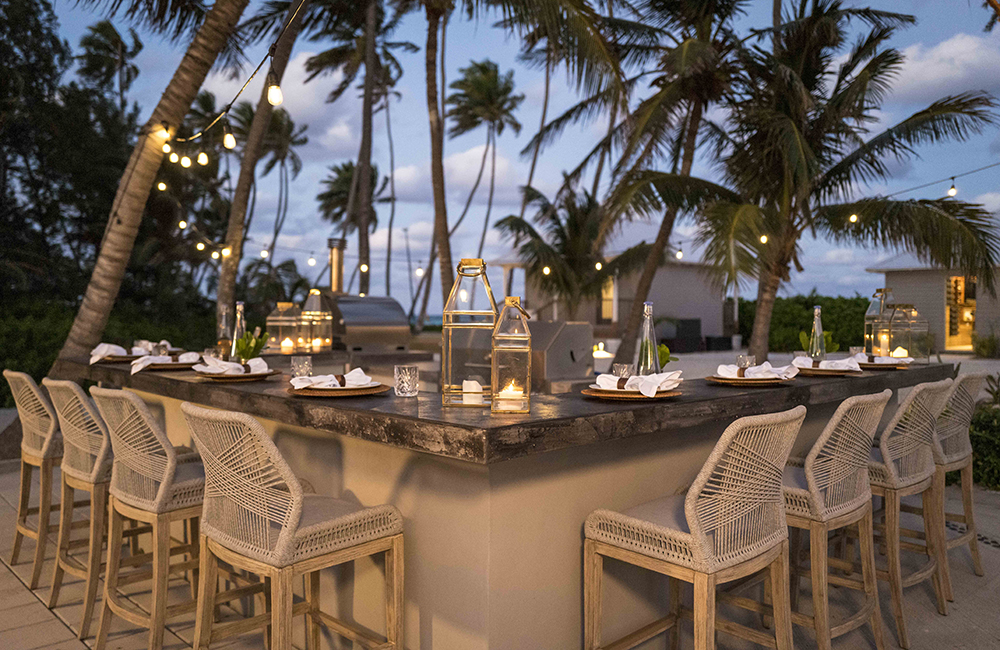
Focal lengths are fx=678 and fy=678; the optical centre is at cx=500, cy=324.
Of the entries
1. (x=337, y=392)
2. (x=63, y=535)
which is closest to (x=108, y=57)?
(x=63, y=535)

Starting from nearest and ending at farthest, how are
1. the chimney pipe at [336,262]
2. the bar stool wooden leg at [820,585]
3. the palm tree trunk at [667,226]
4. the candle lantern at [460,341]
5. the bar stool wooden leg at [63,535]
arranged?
the candle lantern at [460,341] < the bar stool wooden leg at [820,585] < the bar stool wooden leg at [63,535] < the chimney pipe at [336,262] < the palm tree trunk at [667,226]

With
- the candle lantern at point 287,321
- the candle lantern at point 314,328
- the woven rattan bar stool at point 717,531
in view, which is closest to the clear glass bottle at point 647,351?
the woven rattan bar stool at point 717,531

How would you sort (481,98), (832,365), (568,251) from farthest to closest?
(481,98) → (568,251) → (832,365)

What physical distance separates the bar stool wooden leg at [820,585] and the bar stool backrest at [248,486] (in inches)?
63.8

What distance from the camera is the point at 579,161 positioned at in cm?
981

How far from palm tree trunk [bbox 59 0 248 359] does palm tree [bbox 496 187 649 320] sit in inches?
257

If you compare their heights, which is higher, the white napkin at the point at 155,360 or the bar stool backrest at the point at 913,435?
the white napkin at the point at 155,360

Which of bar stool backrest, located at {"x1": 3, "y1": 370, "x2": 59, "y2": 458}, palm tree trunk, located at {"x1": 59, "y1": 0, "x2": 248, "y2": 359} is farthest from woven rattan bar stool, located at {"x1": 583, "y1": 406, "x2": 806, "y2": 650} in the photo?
palm tree trunk, located at {"x1": 59, "y1": 0, "x2": 248, "y2": 359}

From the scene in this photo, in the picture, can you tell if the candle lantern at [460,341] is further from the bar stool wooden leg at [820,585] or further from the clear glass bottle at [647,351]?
the bar stool wooden leg at [820,585]

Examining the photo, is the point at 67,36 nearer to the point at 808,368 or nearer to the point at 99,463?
the point at 99,463

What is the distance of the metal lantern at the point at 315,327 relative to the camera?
4898 millimetres

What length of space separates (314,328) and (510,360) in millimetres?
3439

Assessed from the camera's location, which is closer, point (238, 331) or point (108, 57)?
point (238, 331)

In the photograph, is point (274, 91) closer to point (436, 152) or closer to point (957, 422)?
point (957, 422)
